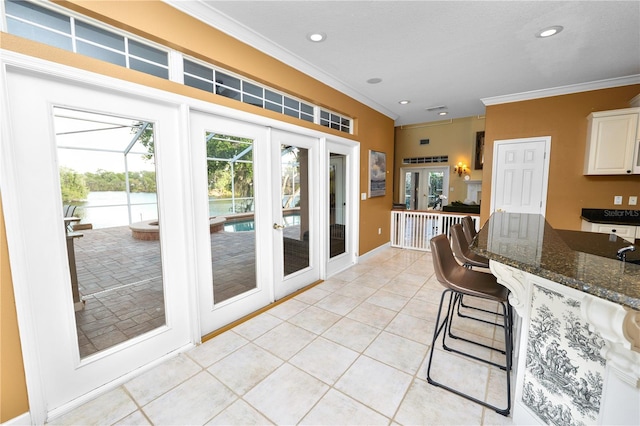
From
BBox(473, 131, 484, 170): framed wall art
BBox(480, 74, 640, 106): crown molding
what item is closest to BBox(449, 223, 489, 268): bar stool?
BBox(480, 74, 640, 106): crown molding

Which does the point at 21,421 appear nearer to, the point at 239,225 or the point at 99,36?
the point at 239,225

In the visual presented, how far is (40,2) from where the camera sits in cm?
152

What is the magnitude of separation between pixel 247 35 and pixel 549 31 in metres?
2.80

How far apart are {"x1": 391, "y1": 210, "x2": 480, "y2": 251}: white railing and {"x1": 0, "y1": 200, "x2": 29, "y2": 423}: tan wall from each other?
5.39m

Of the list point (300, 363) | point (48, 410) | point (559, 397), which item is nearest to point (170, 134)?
point (48, 410)

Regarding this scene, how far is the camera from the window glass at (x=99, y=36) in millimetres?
1672

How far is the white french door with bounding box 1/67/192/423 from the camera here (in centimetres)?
145

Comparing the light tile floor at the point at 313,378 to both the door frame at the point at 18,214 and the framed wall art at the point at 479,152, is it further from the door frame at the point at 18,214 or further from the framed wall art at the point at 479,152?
the framed wall art at the point at 479,152

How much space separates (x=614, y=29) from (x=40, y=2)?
4430mm

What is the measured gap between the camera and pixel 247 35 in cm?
245

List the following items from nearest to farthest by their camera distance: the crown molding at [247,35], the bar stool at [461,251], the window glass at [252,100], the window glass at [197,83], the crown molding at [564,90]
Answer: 1. the crown molding at [247,35]
2. the window glass at [197,83]
3. the bar stool at [461,251]
4. the window glass at [252,100]
5. the crown molding at [564,90]

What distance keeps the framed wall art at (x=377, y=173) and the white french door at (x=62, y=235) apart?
3.42m

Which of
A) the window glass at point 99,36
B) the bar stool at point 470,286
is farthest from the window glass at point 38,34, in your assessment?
the bar stool at point 470,286

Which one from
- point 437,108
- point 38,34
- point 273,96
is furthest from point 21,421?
point 437,108
